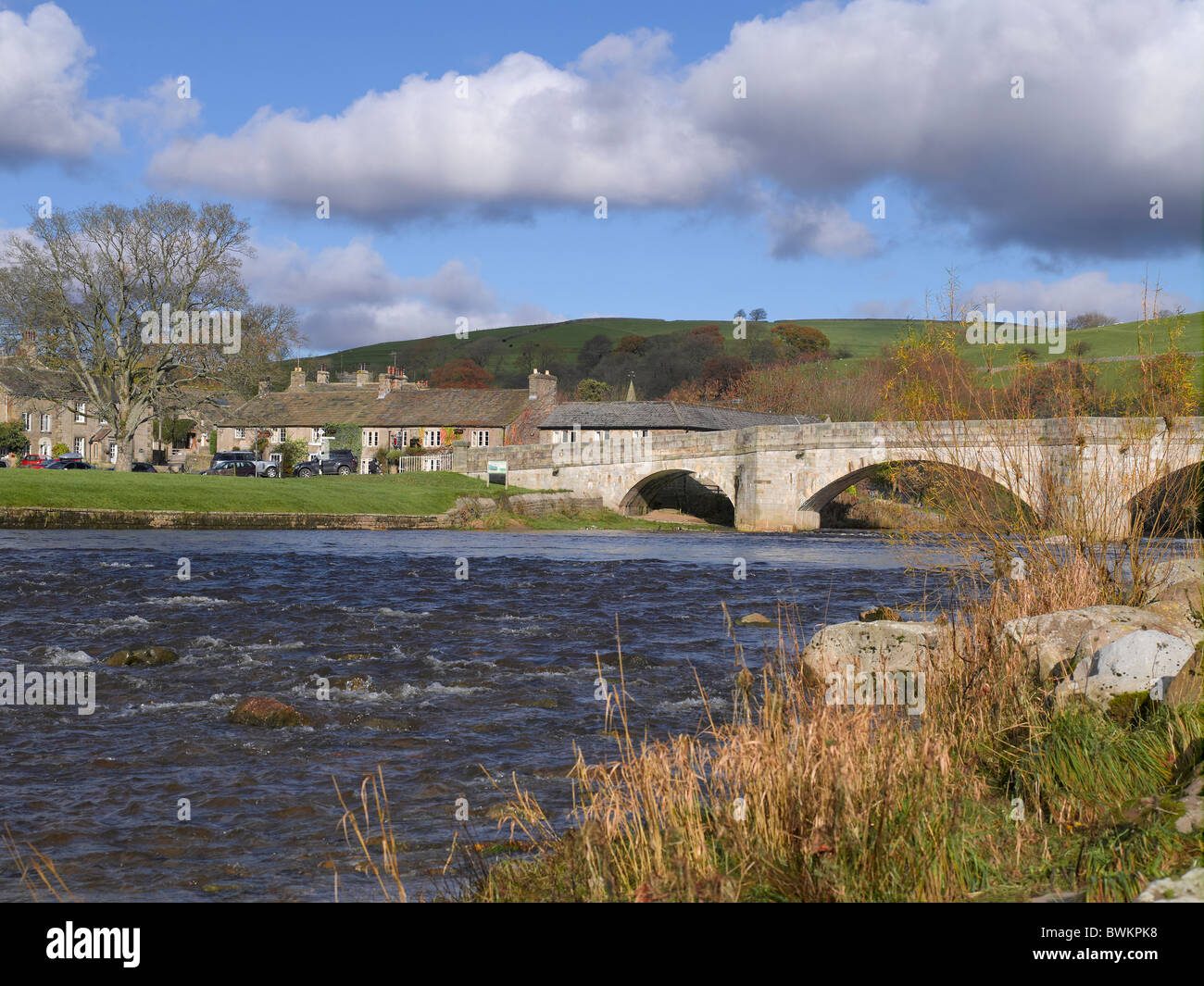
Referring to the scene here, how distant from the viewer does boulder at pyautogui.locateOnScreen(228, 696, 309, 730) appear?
966 cm

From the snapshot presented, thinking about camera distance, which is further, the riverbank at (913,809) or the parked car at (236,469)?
the parked car at (236,469)

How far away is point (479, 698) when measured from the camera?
10938mm

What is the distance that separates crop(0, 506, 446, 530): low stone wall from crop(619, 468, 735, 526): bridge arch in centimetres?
1458

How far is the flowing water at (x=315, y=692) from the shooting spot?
6.72 m

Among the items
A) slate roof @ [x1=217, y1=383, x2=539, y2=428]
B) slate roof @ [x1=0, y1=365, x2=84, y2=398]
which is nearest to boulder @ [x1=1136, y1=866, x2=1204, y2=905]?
slate roof @ [x1=0, y1=365, x2=84, y2=398]

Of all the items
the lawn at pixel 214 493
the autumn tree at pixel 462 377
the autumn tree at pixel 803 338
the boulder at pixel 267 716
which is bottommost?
the boulder at pixel 267 716

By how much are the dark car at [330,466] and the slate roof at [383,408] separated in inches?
304

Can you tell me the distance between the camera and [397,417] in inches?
2940

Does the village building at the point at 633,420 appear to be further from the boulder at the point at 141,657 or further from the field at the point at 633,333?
the boulder at the point at 141,657

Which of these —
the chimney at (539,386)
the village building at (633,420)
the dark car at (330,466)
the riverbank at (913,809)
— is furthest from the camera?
the chimney at (539,386)

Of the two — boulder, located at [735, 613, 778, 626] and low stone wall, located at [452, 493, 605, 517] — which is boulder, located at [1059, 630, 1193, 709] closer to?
boulder, located at [735, 613, 778, 626]

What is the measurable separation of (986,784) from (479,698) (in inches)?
222

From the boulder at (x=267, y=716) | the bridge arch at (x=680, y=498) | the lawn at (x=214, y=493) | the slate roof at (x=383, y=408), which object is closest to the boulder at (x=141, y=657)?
the boulder at (x=267, y=716)
